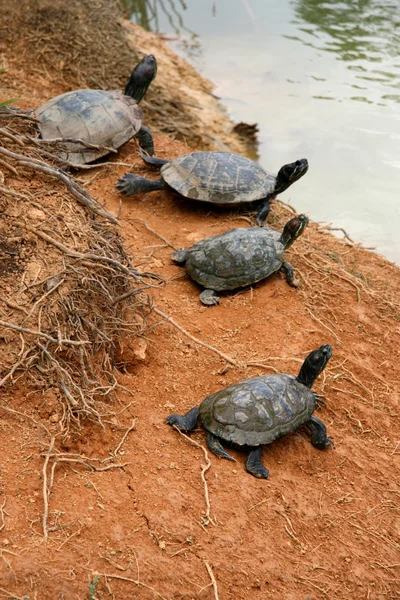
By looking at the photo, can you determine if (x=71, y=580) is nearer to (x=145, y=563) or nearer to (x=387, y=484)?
(x=145, y=563)

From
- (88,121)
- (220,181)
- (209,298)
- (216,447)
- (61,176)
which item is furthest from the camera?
(88,121)

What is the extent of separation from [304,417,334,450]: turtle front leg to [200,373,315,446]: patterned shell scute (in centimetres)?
10

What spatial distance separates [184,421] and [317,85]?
1049 cm

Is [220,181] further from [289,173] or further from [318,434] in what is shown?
[318,434]

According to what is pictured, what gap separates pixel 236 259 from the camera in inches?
221

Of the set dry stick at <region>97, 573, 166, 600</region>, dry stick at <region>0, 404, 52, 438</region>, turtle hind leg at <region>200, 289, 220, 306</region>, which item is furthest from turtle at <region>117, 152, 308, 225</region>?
dry stick at <region>97, 573, 166, 600</region>

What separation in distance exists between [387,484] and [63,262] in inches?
109

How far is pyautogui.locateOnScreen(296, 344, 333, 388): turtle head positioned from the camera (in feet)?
14.0

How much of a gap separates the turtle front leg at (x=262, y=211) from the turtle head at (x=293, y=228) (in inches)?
27.1

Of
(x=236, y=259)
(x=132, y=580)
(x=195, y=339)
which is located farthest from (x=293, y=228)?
(x=132, y=580)

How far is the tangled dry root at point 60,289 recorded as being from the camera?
3.71 meters

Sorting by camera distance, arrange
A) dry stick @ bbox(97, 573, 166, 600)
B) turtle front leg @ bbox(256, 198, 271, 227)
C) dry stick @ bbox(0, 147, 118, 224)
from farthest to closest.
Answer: turtle front leg @ bbox(256, 198, 271, 227), dry stick @ bbox(0, 147, 118, 224), dry stick @ bbox(97, 573, 166, 600)

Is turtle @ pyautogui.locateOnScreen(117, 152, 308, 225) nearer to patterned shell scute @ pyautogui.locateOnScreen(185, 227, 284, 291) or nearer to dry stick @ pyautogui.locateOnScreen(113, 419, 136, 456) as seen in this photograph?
patterned shell scute @ pyautogui.locateOnScreen(185, 227, 284, 291)

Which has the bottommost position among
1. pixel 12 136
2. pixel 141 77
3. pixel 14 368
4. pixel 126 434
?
pixel 126 434
